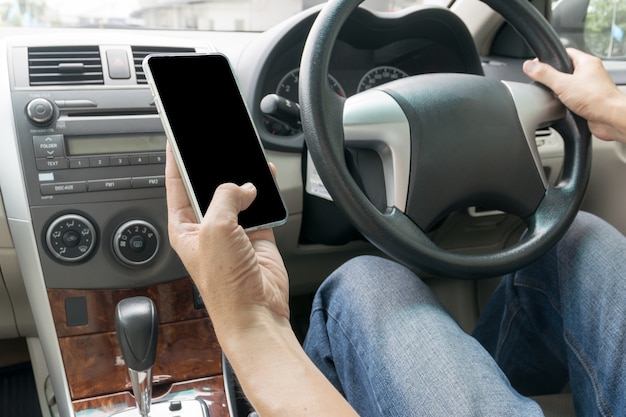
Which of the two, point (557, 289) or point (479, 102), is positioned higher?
point (479, 102)

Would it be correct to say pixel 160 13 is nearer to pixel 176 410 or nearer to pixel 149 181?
pixel 149 181

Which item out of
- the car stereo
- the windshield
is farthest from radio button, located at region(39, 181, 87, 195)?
the windshield

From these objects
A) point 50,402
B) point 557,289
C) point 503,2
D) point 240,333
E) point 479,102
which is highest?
point 503,2

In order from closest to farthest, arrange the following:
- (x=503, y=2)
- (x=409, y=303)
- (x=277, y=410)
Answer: (x=277, y=410), (x=409, y=303), (x=503, y=2)

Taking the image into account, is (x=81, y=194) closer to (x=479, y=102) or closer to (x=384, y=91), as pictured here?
(x=384, y=91)

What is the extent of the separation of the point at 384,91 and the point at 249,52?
0.31 meters

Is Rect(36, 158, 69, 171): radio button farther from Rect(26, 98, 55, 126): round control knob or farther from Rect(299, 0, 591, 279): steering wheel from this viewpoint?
Rect(299, 0, 591, 279): steering wheel

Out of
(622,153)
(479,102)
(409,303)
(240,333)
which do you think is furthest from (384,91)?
(622,153)

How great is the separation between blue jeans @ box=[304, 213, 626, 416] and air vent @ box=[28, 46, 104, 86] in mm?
440

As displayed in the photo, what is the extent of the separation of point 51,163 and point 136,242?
0.15m

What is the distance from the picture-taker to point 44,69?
85 centimetres

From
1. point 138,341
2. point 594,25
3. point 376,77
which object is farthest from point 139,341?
point 594,25

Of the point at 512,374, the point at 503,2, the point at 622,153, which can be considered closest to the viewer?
the point at 503,2

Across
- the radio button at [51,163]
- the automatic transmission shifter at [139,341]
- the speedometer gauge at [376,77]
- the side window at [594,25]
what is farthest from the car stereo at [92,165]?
the side window at [594,25]
